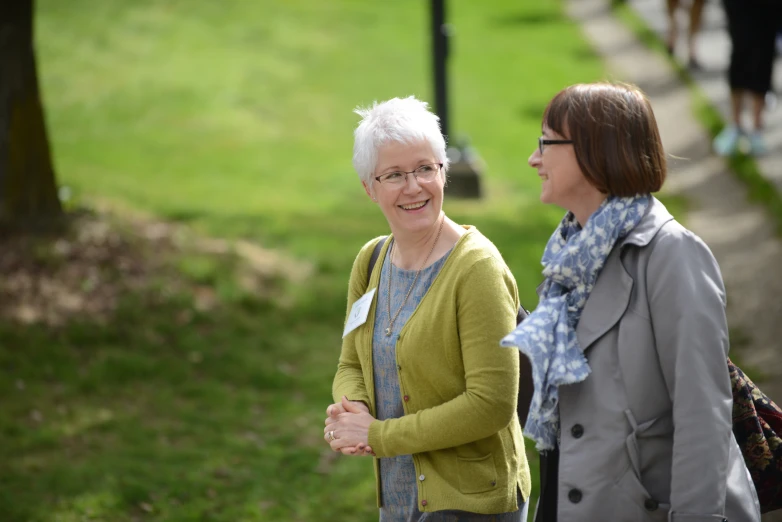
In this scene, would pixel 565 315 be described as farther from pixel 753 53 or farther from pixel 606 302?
pixel 753 53

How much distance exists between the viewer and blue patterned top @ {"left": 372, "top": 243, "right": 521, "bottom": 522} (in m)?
2.71

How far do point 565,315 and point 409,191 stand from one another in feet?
1.85

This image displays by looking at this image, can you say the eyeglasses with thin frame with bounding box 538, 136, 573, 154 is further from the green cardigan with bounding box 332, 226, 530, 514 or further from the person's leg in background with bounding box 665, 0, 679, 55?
the person's leg in background with bounding box 665, 0, 679, 55

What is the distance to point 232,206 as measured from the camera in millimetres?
10391

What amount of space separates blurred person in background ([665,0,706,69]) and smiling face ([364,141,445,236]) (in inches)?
492

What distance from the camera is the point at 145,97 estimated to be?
15.2m

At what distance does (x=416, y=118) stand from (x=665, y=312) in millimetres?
884

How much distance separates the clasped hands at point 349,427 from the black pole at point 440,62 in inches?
279

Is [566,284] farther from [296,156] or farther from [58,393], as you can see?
[296,156]

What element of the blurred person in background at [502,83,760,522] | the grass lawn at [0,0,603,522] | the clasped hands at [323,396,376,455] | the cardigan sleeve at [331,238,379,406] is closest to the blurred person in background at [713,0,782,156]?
the grass lawn at [0,0,603,522]

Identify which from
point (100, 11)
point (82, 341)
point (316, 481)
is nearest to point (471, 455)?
point (316, 481)

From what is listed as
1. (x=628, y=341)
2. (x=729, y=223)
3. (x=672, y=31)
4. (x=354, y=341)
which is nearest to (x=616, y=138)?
(x=628, y=341)

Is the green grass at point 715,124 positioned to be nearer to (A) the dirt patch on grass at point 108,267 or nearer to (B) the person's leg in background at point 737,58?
(B) the person's leg in background at point 737,58

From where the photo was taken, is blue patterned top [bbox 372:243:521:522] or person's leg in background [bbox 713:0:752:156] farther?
person's leg in background [bbox 713:0:752:156]
